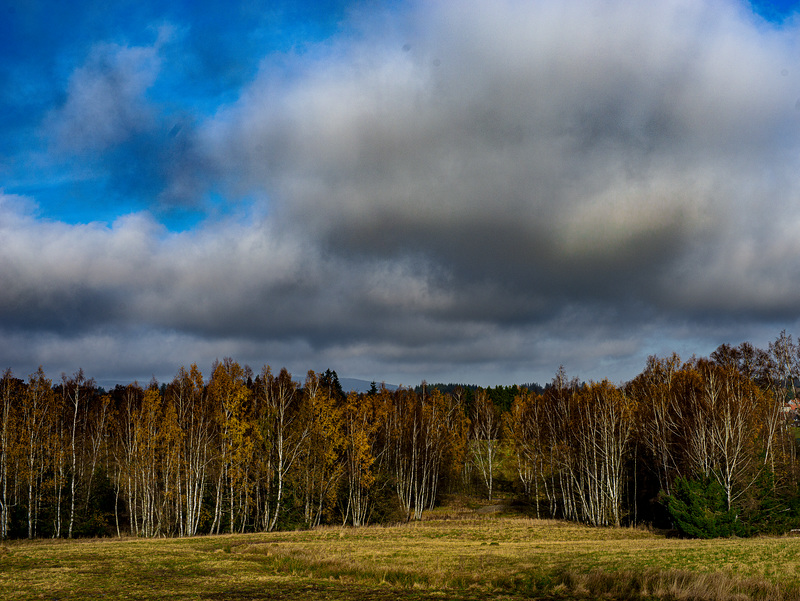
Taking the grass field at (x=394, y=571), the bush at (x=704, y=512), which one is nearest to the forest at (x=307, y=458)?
the bush at (x=704, y=512)

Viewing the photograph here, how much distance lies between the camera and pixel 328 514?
194ft

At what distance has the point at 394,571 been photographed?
25234mm

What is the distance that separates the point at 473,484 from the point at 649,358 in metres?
37.0

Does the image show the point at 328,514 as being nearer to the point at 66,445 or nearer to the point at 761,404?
the point at 66,445

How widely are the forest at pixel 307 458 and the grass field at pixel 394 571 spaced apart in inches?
513

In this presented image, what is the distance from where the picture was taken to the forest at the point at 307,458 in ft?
159

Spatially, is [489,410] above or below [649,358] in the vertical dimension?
below

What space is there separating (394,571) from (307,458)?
3162 centimetres

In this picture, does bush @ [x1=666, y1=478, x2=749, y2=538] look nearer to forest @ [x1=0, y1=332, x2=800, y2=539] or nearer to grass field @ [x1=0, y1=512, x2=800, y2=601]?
forest @ [x1=0, y1=332, x2=800, y2=539]

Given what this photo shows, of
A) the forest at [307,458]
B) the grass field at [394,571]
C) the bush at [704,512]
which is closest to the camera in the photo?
the grass field at [394,571]

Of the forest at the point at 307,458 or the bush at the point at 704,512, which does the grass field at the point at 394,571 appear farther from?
the forest at the point at 307,458

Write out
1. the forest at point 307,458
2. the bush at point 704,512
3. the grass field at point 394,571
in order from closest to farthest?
the grass field at point 394,571 → the bush at point 704,512 → the forest at point 307,458

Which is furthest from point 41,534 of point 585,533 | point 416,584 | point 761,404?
point 761,404

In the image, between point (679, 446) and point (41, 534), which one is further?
point (679, 446)
